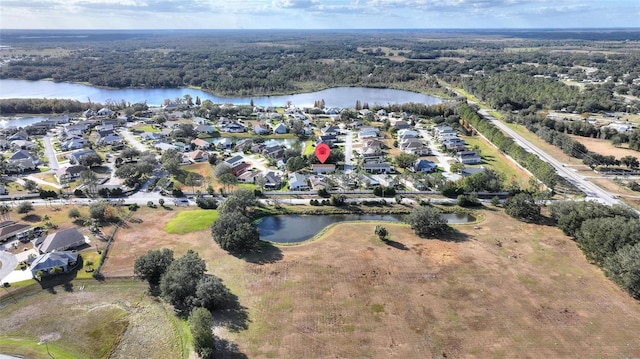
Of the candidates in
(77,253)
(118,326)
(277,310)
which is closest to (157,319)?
(118,326)

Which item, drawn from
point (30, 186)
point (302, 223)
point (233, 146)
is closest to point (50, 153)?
point (30, 186)

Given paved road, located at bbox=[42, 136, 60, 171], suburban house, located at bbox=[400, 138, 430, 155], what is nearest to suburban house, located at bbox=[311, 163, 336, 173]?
suburban house, located at bbox=[400, 138, 430, 155]

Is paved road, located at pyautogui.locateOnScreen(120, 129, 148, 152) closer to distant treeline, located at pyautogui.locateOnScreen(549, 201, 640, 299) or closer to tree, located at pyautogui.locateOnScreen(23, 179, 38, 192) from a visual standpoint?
tree, located at pyautogui.locateOnScreen(23, 179, 38, 192)

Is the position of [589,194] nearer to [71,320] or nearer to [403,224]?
[403,224]

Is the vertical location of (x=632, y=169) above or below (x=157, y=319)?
above

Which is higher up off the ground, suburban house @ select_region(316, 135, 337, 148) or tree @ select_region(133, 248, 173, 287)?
suburban house @ select_region(316, 135, 337, 148)

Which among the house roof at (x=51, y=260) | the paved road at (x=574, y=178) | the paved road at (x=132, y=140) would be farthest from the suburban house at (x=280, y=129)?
the house roof at (x=51, y=260)
